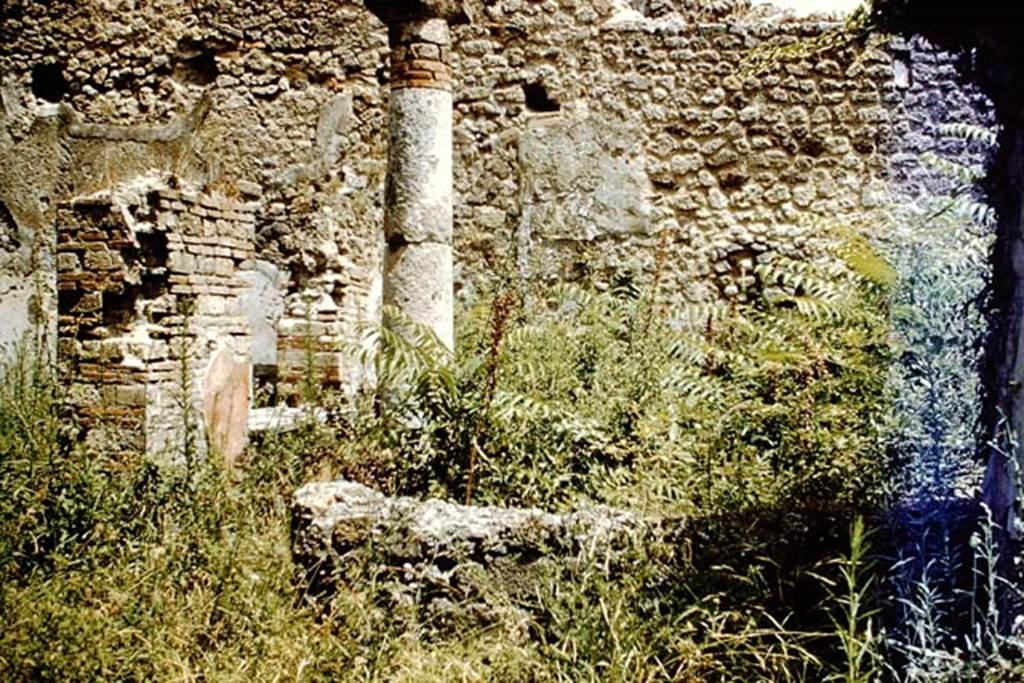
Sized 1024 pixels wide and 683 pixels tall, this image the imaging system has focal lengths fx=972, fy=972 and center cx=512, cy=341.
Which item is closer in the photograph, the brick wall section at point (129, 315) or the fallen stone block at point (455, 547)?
the fallen stone block at point (455, 547)

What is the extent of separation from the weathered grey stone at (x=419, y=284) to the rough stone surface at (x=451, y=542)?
2428 millimetres

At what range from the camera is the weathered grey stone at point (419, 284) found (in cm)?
623

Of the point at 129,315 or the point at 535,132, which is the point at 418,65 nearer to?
the point at 129,315

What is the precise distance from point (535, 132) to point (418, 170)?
10.6ft

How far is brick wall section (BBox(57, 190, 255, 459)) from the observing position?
18.2 feet

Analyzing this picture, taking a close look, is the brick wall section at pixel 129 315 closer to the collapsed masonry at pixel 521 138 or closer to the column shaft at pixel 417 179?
the column shaft at pixel 417 179

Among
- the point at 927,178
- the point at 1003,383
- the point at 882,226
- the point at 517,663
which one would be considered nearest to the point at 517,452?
the point at 517,663

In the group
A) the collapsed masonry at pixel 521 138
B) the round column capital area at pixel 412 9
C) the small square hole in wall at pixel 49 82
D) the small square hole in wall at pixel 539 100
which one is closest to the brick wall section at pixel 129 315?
the round column capital area at pixel 412 9

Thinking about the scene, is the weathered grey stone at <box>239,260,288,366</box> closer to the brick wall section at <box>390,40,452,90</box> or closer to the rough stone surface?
the brick wall section at <box>390,40,452,90</box>

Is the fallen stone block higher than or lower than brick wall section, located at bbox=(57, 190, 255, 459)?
lower

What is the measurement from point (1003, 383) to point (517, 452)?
2222mm

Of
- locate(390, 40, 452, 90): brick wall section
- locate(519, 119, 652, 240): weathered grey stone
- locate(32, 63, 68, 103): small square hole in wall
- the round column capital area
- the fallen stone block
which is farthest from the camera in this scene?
locate(32, 63, 68, 103): small square hole in wall

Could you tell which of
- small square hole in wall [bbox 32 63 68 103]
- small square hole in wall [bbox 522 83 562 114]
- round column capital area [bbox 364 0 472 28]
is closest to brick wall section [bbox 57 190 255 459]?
round column capital area [bbox 364 0 472 28]

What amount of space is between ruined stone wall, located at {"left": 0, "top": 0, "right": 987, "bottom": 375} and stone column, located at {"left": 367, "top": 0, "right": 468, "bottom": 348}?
77.0 inches
